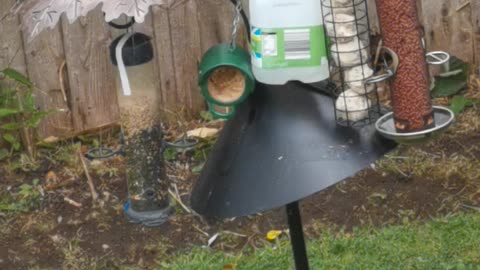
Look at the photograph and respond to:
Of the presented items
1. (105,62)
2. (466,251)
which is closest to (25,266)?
(105,62)

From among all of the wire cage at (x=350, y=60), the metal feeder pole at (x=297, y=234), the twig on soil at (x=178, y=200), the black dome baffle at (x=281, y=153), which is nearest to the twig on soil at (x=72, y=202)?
the twig on soil at (x=178, y=200)

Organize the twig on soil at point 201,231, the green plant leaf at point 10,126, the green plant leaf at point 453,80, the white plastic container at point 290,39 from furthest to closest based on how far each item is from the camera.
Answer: the green plant leaf at point 453,80 → the green plant leaf at point 10,126 → the twig on soil at point 201,231 → the white plastic container at point 290,39

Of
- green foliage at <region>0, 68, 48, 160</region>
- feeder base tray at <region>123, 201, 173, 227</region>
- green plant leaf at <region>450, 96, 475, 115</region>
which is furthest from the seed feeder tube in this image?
green plant leaf at <region>450, 96, 475, 115</region>

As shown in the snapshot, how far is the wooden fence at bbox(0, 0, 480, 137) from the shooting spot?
568 cm

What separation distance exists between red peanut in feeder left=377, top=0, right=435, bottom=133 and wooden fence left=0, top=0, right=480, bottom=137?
3.02 meters

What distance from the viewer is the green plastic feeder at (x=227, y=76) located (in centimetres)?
290

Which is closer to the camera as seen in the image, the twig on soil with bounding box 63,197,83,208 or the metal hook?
the metal hook

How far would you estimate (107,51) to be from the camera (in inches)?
226

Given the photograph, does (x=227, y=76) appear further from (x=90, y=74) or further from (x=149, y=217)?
(x=90, y=74)

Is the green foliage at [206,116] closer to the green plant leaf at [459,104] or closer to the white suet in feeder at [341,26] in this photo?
the green plant leaf at [459,104]

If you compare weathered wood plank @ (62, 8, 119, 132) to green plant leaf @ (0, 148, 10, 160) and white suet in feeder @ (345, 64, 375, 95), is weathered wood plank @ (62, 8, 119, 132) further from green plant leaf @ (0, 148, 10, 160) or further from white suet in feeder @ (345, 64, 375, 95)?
white suet in feeder @ (345, 64, 375, 95)

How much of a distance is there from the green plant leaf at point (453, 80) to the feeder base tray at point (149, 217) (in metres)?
1.83

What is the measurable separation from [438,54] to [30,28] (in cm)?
114

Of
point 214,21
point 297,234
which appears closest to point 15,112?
point 214,21
